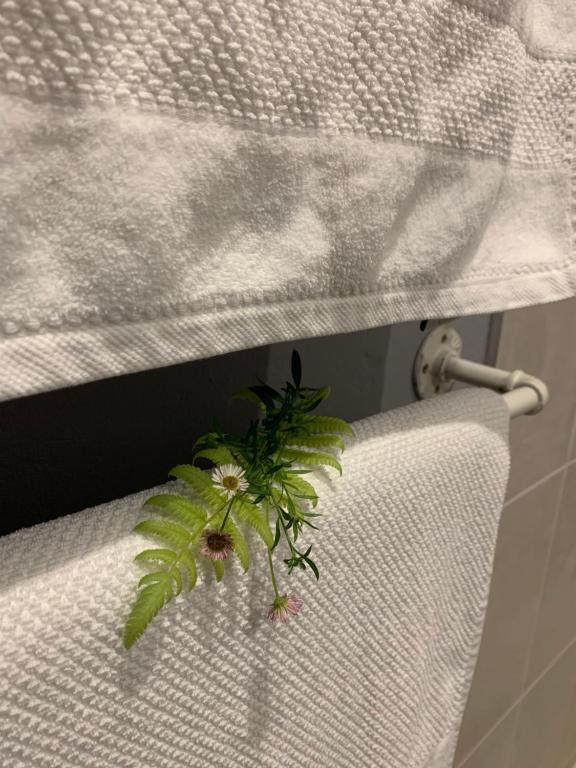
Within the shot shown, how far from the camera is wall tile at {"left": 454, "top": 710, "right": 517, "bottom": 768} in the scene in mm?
851

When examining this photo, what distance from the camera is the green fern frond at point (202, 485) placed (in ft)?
1.00

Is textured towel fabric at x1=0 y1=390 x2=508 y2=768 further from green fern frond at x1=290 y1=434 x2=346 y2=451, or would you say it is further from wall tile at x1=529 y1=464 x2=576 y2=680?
wall tile at x1=529 y1=464 x2=576 y2=680

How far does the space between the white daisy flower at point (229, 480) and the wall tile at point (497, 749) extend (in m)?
0.69

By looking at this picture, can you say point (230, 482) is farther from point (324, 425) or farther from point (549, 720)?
point (549, 720)

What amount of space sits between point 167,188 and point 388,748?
40 cm

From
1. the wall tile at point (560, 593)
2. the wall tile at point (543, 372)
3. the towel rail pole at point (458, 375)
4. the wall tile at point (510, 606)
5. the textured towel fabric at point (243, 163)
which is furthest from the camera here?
the wall tile at point (560, 593)

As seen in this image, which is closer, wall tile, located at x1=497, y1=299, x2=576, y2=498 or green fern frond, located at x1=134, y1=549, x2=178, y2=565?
green fern frond, located at x1=134, y1=549, x2=178, y2=565

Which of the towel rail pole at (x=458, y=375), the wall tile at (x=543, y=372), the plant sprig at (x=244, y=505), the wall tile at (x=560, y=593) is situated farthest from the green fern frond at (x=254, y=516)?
the wall tile at (x=560, y=593)

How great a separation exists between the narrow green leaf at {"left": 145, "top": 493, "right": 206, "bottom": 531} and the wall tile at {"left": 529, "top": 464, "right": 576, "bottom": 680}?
0.69 m

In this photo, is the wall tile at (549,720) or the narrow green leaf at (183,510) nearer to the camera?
the narrow green leaf at (183,510)

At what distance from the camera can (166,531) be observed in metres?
0.28

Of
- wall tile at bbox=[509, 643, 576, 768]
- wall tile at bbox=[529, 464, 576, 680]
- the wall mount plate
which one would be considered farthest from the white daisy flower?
wall tile at bbox=[509, 643, 576, 768]

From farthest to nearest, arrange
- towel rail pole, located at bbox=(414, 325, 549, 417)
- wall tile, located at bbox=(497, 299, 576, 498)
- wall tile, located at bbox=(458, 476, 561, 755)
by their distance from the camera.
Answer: wall tile, located at bbox=(458, 476, 561, 755) < wall tile, located at bbox=(497, 299, 576, 498) < towel rail pole, located at bbox=(414, 325, 549, 417)

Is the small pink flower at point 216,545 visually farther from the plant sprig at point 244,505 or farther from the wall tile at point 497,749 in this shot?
the wall tile at point 497,749
